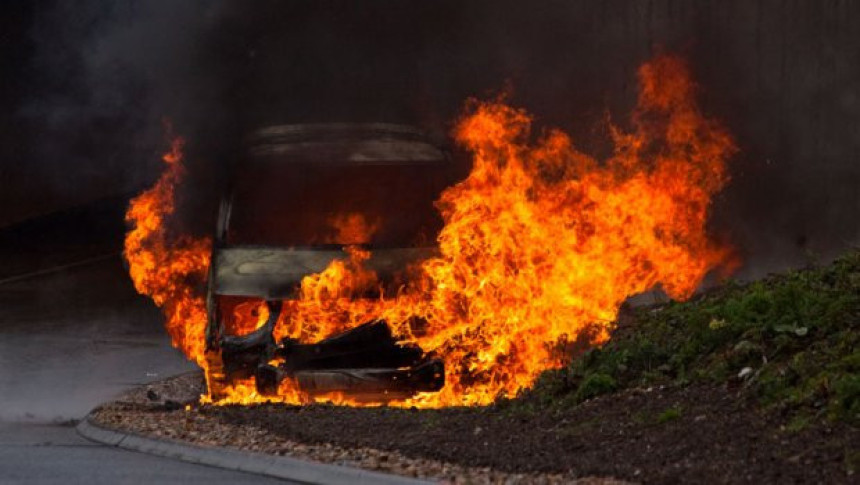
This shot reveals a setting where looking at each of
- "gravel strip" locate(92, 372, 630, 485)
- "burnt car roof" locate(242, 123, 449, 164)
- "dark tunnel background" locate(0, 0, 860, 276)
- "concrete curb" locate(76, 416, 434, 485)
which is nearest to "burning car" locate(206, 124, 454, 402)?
"burnt car roof" locate(242, 123, 449, 164)

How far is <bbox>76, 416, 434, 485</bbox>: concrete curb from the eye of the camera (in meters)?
8.60

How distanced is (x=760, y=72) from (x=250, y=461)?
26.7 ft

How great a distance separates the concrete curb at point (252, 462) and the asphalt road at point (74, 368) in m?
0.11

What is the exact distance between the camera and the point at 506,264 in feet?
39.0

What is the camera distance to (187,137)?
1903cm

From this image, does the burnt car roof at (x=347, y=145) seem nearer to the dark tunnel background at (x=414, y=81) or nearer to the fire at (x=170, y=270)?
the fire at (x=170, y=270)

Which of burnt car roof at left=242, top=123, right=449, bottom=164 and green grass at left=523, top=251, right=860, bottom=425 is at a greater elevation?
burnt car roof at left=242, top=123, right=449, bottom=164

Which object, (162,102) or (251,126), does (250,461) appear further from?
(162,102)

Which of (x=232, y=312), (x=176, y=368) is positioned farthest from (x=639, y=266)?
(x=176, y=368)

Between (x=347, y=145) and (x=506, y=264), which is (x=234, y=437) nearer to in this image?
(x=506, y=264)

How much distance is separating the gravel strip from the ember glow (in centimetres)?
42

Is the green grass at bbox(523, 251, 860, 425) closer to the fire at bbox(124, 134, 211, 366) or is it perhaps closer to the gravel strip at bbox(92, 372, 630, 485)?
the gravel strip at bbox(92, 372, 630, 485)

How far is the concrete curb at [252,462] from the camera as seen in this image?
860cm

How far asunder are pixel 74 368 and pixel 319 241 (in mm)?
2735
